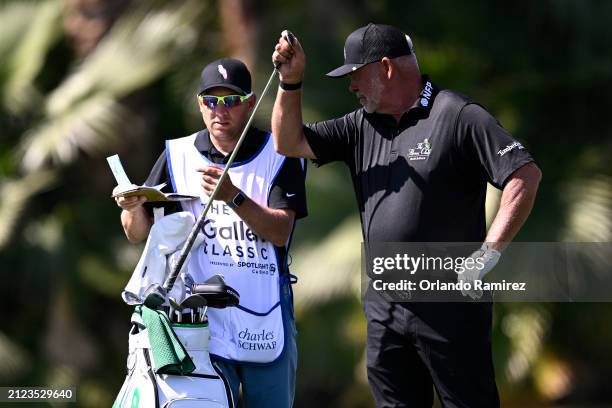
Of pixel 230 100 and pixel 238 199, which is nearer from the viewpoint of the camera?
pixel 238 199

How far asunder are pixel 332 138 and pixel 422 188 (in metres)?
0.51

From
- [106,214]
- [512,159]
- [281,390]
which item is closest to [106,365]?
[106,214]

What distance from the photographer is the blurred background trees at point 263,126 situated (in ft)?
34.4

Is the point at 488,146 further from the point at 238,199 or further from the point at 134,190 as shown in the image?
→ the point at 134,190

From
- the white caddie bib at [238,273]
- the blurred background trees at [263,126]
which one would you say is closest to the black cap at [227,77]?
the white caddie bib at [238,273]

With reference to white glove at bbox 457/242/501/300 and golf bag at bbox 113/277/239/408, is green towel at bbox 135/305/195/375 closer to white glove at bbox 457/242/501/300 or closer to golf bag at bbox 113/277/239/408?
golf bag at bbox 113/277/239/408

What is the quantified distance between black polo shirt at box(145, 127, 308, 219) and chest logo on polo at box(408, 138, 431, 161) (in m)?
0.53

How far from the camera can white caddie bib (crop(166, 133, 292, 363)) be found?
202 inches

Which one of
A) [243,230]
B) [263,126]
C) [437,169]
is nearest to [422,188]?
[437,169]

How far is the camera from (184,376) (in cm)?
478

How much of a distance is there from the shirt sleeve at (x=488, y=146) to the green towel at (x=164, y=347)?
1339mm

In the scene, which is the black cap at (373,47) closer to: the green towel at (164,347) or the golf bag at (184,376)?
the golf bag at (184,376)

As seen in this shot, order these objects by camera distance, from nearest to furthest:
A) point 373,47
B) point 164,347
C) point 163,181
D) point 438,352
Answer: point 164,347
point 438,352
point 373,47
point 163,181

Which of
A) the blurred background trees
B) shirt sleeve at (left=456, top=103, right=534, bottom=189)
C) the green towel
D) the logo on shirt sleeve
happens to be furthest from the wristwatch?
the blurred background trees
